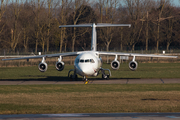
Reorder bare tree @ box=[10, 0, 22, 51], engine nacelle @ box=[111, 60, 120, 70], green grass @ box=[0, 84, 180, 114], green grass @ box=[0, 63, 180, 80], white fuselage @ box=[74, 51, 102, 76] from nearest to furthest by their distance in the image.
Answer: green grass @ box=[0, 84, 180, 114]
white fuselage @ box=[74, 51, 102, 76]
engine nacelle @ box=[111, 60, 120, 70]
green grass @ box=[0, 63, 180, 80]
bare tree @ box=[10, 0, 22, 51]

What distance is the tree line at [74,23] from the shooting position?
6794 cm

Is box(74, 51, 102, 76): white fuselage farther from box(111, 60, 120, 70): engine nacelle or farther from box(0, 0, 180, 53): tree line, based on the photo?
box(0, 0, 180, 53): tree line

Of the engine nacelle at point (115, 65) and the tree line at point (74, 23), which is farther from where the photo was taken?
the tree line at point (74, 23)

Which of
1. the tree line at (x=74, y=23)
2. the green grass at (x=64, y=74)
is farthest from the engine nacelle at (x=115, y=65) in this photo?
the tree line at (x=74, y=23)

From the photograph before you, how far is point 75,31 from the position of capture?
7300 cm

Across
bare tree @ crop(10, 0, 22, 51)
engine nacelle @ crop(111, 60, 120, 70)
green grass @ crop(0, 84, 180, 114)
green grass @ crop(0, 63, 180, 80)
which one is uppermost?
bare tree @ crop(10, 0, 22, 51)

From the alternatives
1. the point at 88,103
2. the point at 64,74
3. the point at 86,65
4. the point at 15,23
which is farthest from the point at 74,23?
the point at 88,103

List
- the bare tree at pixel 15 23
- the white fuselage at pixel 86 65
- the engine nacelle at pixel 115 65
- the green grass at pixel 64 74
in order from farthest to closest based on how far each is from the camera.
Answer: the bare tree at pixel 15 23 → the green grass at pixel 64 74 → the engine nacelle at pixel 115 65 → the white fuselage at pixel 86 65

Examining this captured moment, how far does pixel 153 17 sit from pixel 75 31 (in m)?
23.0

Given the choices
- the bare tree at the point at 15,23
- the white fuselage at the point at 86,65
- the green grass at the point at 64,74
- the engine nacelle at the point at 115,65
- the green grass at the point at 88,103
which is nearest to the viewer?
the green grass at the point at 88,103

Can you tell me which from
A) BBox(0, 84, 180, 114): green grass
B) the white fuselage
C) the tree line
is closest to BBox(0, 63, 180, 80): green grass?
the white fuselage

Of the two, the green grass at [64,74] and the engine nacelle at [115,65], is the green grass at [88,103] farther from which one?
the green grass at [64,74]

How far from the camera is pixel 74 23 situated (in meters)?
73.6

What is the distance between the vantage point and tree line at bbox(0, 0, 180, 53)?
67.9m
